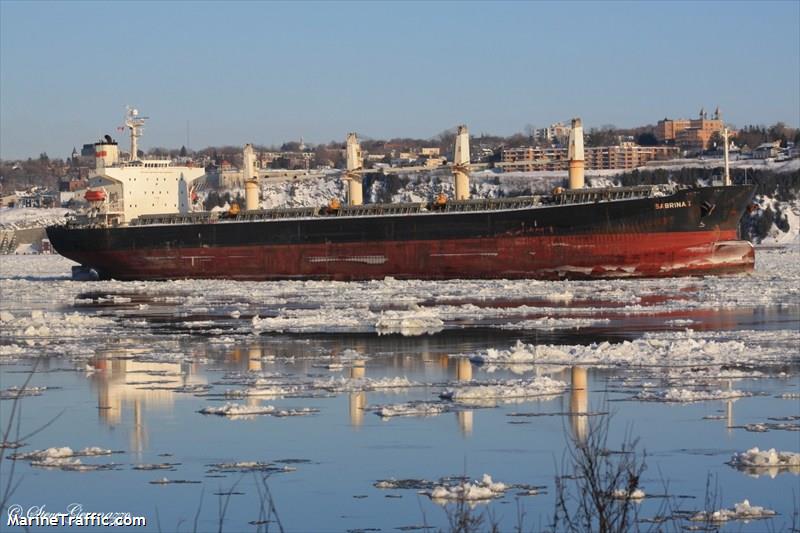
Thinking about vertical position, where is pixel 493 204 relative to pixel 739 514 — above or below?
above

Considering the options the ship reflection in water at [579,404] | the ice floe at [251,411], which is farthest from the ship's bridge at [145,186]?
the ice floe at [251,411]

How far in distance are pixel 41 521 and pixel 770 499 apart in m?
4.35

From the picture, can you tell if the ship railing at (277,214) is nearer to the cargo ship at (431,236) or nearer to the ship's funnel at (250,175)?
the cargo ship at (431,236)

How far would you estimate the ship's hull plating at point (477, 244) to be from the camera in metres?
30.0

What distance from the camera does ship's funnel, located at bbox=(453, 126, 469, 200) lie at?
37625 mm

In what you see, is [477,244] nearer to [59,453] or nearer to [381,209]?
[381,209]

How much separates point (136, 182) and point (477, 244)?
53.1 ft

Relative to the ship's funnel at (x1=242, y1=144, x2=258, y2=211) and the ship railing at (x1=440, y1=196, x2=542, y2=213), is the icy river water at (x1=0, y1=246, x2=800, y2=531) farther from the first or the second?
the ship's funnel at (x1=242, y1=144, x2=258, y2=211)

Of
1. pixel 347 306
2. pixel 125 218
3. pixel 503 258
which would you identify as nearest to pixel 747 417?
pixel 347 306

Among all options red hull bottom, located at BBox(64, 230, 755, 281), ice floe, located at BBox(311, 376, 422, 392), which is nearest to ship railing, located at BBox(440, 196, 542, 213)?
red hull bottom, located at BBox(64, 230, 755, 281)

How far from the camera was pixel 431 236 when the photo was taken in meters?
32.6

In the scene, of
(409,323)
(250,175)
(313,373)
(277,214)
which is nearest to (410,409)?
(313,373)

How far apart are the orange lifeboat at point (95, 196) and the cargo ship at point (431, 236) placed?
1.3 inches

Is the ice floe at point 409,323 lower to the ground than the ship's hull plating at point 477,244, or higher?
lower
